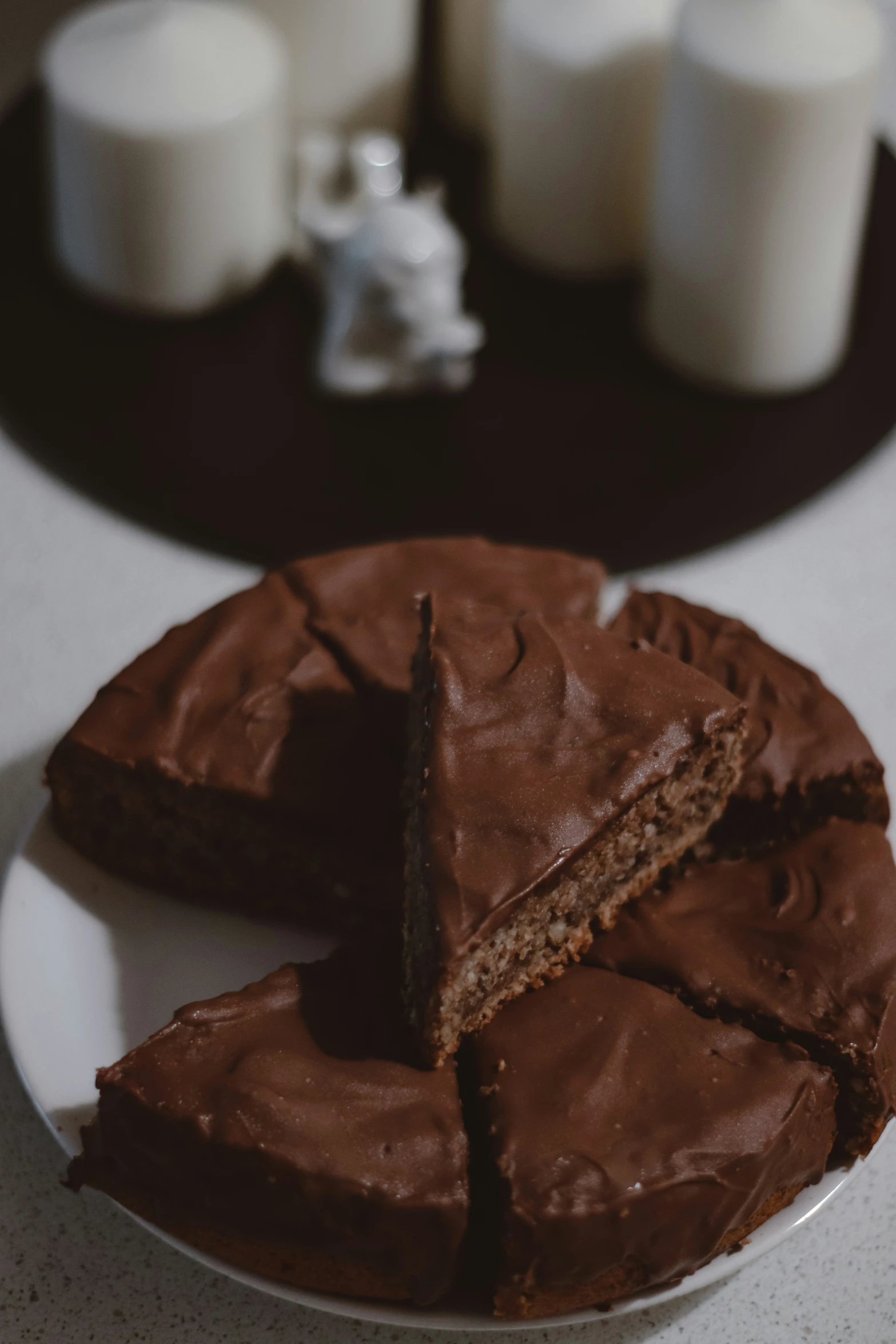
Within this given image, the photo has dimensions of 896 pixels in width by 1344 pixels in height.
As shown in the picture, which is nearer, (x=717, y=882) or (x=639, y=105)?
(x=717, y=882)

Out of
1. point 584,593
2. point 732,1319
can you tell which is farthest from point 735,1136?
point 584,593

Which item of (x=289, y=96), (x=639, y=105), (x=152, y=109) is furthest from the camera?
(x=289, y=96)

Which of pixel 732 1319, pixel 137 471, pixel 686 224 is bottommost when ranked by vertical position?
pixel 732 1319

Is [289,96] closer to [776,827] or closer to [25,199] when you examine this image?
[25,199]

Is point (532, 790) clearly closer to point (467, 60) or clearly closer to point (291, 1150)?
point (291, 1150)

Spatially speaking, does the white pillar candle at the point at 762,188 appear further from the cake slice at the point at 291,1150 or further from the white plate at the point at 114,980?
the cake slice at the point at 291,1150

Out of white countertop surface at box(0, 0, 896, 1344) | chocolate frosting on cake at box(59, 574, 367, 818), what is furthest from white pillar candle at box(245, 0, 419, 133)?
chocolate frosting on cake at box(59, 574, 367, 818)

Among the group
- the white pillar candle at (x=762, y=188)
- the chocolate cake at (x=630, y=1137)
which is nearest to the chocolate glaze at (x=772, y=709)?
the chocolate cake at (x=630, y=1137)
